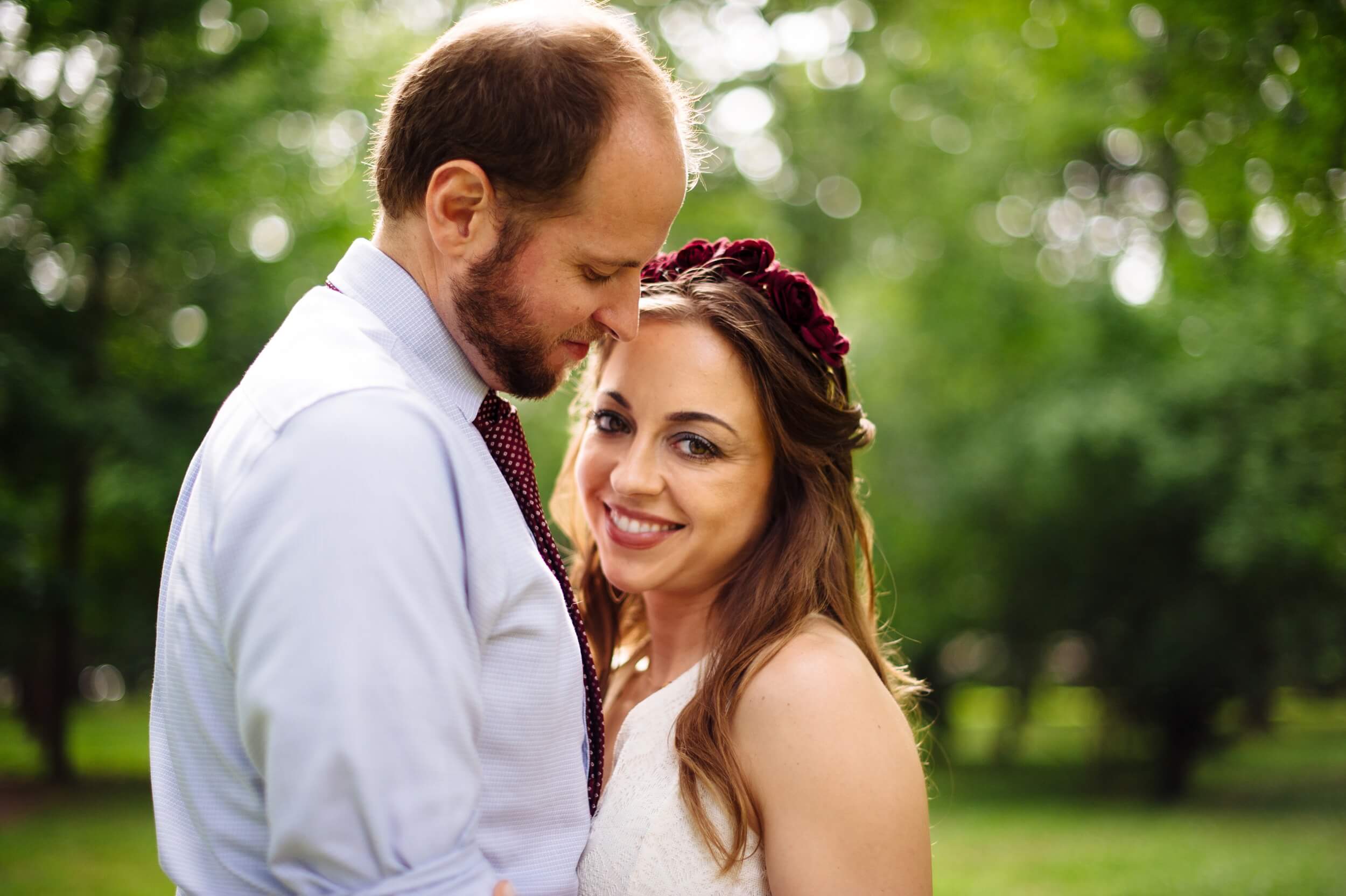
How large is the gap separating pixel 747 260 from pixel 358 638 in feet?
6.29

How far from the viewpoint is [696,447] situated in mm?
2943

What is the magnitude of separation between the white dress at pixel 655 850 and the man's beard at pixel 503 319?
3.50ft

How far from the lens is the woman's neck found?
10.4 feet

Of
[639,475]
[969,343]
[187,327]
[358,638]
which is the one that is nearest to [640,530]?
[639,475]

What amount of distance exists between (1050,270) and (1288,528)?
19.4 feet

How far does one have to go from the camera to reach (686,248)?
3.29 metres

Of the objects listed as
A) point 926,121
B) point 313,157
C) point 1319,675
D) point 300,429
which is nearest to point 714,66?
point 926,121

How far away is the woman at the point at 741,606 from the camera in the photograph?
254 cm

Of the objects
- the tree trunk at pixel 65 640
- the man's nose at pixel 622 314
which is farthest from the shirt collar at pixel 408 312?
the tree trunk at pixel 65 640

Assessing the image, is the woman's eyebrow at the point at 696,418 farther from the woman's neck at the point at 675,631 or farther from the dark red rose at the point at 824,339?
the woman's neck at the point at 675,631

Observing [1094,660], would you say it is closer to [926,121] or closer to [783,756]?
[926,121]

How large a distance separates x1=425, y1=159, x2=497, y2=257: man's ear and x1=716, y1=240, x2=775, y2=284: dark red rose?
1.20 meters

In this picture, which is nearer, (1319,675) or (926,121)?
(1319,675)

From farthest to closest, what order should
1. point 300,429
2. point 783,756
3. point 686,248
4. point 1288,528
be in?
point 1288,528 < point 686,248 < point 783,756 < point 300,429
